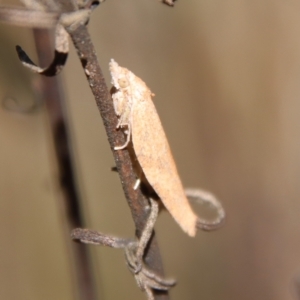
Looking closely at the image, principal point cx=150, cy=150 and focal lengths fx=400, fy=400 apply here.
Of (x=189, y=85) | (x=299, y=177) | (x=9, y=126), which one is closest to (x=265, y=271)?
(x=299, y=177)

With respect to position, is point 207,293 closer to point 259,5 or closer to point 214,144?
point 214,144

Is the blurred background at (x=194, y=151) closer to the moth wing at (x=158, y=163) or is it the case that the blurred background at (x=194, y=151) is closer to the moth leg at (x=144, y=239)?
the moth wing at (x=158, y=163)

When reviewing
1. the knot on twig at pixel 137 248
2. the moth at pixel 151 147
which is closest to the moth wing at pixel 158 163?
the moth at pixel 151 147

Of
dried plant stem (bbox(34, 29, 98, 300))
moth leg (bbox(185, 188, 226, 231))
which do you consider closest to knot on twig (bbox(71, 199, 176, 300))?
moth leg (bbox(185, 188, 226, 231))

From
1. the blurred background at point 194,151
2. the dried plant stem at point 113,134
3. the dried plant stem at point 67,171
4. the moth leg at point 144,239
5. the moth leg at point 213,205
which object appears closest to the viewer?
the dried plant stem at point 113,134

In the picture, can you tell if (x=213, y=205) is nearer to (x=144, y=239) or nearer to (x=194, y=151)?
(x=144, y=239)

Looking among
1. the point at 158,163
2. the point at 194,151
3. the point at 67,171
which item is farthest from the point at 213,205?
the point at 194,151
